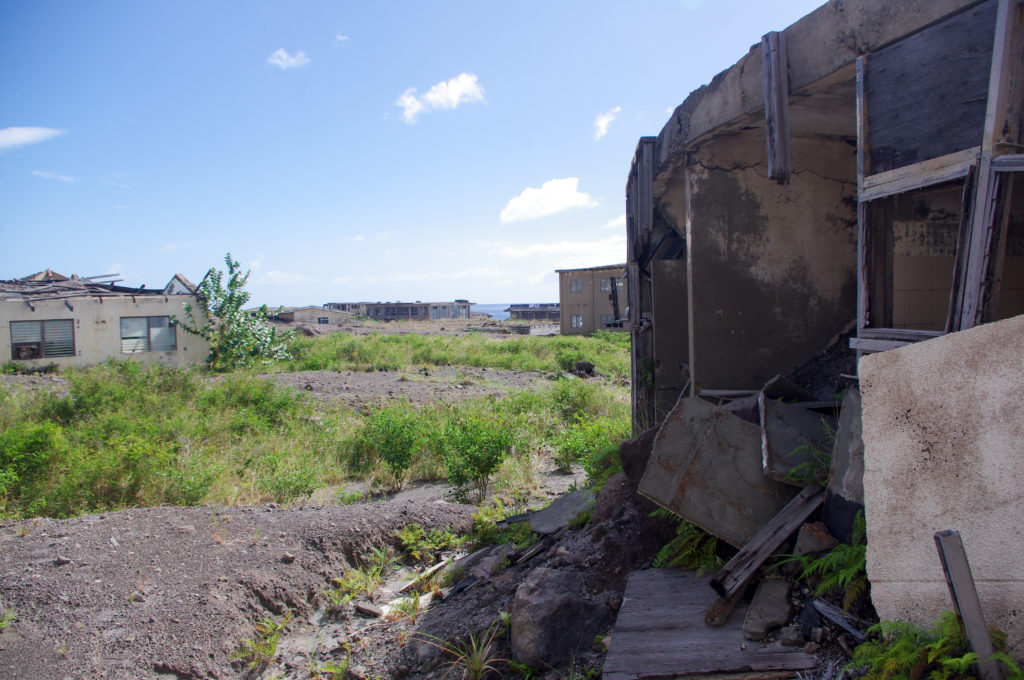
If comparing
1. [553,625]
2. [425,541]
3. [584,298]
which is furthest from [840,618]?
[584,298]

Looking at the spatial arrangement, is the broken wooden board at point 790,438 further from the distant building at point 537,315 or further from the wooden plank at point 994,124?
the distant building at point 537,315

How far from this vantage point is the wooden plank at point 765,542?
2.95 meters

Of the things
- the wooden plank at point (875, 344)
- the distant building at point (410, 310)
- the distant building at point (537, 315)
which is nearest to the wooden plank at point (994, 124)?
the wooden plank at point (875, 344)

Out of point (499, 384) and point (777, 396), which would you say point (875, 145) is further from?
point (499, 384)

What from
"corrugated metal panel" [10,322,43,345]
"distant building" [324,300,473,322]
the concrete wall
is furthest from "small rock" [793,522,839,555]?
"distant building" [324,300,473,322]

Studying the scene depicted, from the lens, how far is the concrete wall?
2111 millimetres

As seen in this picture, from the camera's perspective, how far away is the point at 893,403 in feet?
8.08

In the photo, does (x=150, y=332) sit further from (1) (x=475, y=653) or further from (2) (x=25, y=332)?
(1) (x=475, y=653)

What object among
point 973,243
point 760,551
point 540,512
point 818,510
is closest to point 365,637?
point 540,512

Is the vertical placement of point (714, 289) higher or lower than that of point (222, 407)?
higher

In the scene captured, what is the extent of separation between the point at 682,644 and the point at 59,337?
2225 cm

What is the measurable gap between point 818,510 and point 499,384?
46.3 ft

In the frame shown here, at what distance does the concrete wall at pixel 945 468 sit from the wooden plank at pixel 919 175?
1.00 metres

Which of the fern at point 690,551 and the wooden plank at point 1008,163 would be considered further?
the fern at point 690,551
